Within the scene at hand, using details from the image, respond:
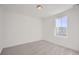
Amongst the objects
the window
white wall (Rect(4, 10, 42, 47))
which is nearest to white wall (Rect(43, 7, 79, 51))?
the window

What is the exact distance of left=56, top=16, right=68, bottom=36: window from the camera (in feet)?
6.08

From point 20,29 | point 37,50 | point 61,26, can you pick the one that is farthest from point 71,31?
point 20,29

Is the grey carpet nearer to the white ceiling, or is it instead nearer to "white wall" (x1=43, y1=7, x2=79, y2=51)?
"white wall" (x1=43, y1=7, x2=79, y2=51)

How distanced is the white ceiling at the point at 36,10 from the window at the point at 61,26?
15 centimetres

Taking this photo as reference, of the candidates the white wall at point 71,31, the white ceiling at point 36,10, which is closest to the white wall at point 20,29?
the white ceiling at point 36,10

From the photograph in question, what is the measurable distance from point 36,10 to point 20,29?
1.38ft

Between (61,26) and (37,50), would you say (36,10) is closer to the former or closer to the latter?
(61,26)

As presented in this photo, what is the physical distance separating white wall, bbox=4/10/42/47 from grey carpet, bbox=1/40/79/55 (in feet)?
0.27

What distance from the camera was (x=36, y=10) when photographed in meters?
1.85

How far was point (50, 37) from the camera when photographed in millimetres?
1905
